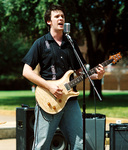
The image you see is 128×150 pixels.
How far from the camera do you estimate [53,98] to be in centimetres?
366

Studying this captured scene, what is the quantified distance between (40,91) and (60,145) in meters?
2.10

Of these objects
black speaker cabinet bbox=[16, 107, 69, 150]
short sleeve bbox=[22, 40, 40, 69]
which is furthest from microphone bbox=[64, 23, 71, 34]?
black speaker cabinet bbox=[16, 107, 69, 150]

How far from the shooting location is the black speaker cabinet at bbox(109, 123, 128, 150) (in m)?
5.05

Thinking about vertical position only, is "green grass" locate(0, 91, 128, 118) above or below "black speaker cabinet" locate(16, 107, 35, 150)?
below

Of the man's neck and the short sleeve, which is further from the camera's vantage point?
the man's neck

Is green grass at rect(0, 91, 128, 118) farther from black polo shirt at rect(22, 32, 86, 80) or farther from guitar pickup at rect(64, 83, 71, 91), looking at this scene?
black polo shirt at rect(22, 32, 86, 80)

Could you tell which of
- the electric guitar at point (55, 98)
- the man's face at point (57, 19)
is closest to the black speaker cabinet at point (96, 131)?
the electric guitar at point (55, 98)

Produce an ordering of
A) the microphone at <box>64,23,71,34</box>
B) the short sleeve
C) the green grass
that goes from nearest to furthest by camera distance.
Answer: the microphone at <box>64,23,71,34</box> < the short sleeve < the green grass

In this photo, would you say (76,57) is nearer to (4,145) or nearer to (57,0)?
(4,145)

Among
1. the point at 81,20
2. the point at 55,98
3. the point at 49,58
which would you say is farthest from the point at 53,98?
the point at 81,20

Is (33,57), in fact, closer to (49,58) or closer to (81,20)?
(49,58)

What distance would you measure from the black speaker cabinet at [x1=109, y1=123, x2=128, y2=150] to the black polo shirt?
5.83 feet

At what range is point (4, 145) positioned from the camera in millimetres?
6582

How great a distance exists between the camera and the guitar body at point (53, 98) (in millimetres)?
3617
